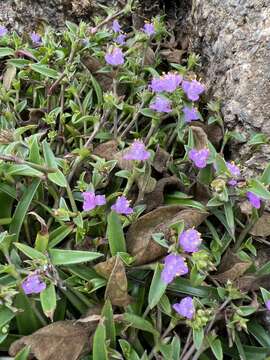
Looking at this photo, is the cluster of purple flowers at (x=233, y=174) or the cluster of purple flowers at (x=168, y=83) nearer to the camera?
the cluster of purple flowers at (x=233, y=174)

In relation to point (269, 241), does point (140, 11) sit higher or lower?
higher

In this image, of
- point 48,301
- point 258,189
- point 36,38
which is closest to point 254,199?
point 258,189

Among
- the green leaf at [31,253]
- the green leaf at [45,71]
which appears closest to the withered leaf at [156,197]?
the green leaf at [31,253]

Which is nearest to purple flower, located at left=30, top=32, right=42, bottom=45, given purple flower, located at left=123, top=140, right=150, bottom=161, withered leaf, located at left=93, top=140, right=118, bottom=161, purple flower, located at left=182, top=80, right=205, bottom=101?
withered leaf, located at left=93, top=140, right=118, bottom=161

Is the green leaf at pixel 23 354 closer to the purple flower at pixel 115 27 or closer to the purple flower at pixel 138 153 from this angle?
the purple flower at pixel 138 153

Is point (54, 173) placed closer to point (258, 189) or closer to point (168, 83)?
point (168, 83)

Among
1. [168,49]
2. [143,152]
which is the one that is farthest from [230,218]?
[168,49]

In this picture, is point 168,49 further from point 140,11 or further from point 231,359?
point 231,359
